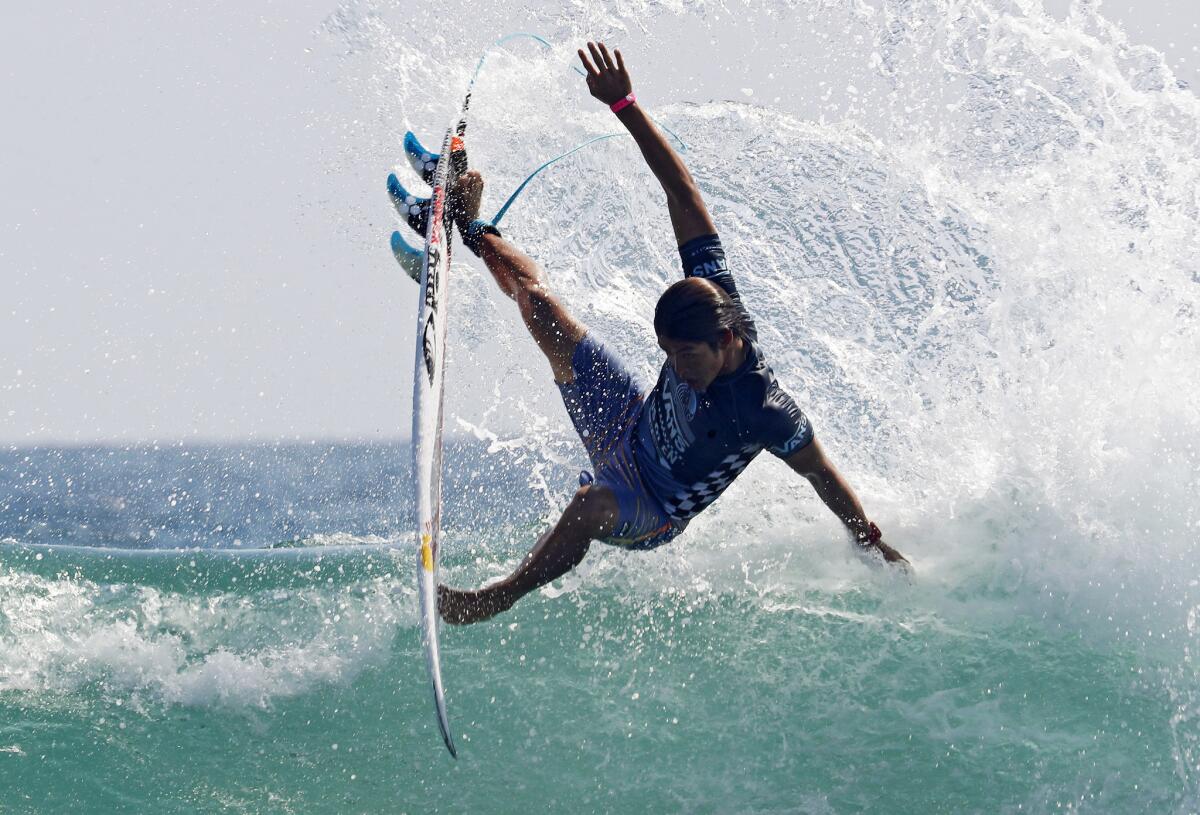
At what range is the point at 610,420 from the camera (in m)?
5.35

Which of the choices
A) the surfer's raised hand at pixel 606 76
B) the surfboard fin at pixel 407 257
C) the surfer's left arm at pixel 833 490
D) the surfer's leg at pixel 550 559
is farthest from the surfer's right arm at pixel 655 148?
the surfboard fin at pixel 407 257

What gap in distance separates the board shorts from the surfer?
12 mm

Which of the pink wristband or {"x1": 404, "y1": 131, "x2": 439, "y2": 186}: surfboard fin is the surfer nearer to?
the pink wristband

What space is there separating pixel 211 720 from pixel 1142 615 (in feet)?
15.6

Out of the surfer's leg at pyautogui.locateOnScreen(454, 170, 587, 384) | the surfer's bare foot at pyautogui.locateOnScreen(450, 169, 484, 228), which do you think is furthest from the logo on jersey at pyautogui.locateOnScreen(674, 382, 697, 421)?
the surfer's bare foot at pyautogui.locateOnScreen(450, 169, 484, 228)

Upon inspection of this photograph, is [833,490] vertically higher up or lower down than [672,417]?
lower down

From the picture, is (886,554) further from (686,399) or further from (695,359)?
(695,359)

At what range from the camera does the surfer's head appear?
416 cm

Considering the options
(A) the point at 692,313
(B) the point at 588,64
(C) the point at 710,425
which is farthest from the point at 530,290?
(A) the point at 692,313

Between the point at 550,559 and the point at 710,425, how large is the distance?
974mm

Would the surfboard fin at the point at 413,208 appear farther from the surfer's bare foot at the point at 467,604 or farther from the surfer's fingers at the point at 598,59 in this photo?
the surfer's bare foot at the point at 467,604

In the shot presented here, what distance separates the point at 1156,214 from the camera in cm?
648

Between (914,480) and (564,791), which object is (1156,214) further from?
(564,791)

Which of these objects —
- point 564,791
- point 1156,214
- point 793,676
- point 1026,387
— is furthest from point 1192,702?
point 1156,214
